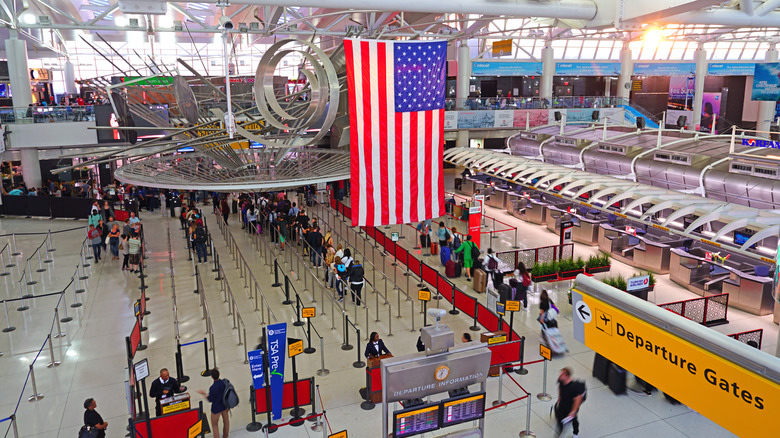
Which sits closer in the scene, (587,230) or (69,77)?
(587,230)

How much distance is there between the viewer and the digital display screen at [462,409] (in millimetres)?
7398

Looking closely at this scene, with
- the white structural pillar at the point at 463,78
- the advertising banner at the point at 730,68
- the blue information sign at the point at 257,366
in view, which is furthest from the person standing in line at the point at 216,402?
the advertising banner at the point at 730,68

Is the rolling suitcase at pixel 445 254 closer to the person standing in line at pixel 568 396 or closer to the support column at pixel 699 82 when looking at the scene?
the person standing in line at pixel 568 396

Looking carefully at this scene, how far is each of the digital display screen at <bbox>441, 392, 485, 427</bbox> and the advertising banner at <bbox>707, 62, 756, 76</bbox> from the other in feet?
155

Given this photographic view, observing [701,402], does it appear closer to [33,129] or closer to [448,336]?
[448,336]

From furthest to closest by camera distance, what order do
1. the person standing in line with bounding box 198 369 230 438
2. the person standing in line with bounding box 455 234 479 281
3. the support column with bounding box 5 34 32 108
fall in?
the support column with bounding box 5 34 32 108, the person standing in line with bounding box 455 234 479 281, the person standing in line with bounding box 198 369 230 438

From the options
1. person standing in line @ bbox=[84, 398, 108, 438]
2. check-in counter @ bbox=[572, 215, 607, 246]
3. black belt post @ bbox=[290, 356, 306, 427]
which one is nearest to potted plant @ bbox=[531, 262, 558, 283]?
check-in counter @ bbox=[572, 215, 607, 246]

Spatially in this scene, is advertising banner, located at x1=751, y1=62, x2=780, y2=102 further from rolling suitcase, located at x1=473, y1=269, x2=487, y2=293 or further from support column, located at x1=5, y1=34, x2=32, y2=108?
support column, located at x1=5, y1=34, x2=32, y2=108

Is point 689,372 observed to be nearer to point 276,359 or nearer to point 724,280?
point 276,359

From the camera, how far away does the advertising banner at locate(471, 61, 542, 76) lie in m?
40.2

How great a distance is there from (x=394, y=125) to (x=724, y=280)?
1023cm

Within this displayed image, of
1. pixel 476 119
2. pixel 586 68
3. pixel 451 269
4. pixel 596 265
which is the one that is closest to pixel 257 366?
pixel 451 269

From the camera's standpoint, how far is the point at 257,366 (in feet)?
29.8

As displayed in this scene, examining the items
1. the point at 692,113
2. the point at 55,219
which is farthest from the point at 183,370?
the point at 692,113
